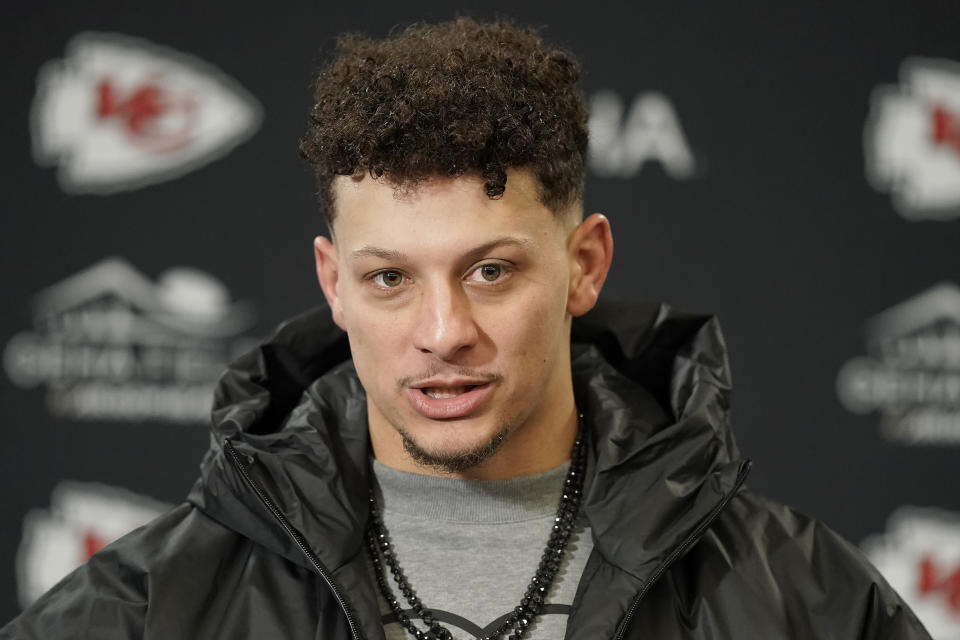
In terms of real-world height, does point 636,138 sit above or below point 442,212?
above

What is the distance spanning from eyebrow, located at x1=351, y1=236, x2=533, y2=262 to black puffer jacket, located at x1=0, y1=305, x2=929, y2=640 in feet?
0.85

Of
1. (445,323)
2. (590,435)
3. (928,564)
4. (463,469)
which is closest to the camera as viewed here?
(445,323)

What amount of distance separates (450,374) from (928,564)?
4.18 ft

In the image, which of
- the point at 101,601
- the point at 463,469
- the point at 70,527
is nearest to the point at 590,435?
the point at 463,469

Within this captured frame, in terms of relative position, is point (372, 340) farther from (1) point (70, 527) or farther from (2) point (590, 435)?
(1) point (70, 527)

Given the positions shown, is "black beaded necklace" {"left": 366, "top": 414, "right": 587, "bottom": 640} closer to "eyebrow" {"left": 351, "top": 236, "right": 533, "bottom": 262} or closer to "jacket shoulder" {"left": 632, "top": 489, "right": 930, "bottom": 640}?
"jacket shoulder" {"left": 632, "top": 489, "right": 930, "bottom": 640}

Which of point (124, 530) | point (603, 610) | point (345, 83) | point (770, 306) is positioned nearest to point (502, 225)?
point (345, 83)

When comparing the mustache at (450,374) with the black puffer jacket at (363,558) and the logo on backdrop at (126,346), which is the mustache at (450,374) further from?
the logo on backdrop at (126,346)

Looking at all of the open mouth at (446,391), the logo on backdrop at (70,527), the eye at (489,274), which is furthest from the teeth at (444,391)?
the logo on backdrop at (70,527)

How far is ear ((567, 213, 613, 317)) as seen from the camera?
137 cm

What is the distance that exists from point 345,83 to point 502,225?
0.84 ft

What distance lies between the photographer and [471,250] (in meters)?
1.22

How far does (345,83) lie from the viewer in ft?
4.31

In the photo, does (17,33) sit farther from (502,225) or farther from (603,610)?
(603,610)
